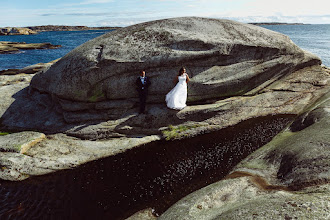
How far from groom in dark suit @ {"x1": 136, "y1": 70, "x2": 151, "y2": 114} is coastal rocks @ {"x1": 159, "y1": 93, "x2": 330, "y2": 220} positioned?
8.61 meters

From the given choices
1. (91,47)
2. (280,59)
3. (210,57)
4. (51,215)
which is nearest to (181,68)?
(210,57)

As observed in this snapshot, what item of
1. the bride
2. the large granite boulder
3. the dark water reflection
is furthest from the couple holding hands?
the dark water reflection

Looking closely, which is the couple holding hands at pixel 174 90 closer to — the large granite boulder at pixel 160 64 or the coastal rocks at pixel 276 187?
the large granite boulder at pixel 160 64

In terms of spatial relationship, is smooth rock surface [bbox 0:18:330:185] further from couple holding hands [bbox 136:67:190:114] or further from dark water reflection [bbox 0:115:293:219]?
dark water reflection [bbox 0:115:293:219]

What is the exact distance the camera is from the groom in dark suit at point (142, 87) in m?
17.2

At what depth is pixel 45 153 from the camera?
14.7 m

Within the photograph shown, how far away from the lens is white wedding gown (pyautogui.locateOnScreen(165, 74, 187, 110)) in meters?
17.3

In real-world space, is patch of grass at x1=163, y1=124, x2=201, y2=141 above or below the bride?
below

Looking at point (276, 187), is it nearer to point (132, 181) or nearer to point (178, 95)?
point (132, 181)

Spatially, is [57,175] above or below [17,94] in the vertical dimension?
below

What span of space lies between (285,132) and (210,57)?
7.99 metres

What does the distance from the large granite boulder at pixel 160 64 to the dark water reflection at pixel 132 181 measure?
4484 millimetres

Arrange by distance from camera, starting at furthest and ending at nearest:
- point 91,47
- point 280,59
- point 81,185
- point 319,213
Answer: point 280,59
point 91,47
point 81,185
point 319,213

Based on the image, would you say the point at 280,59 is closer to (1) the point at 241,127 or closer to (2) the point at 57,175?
(1) the point at 241,127
